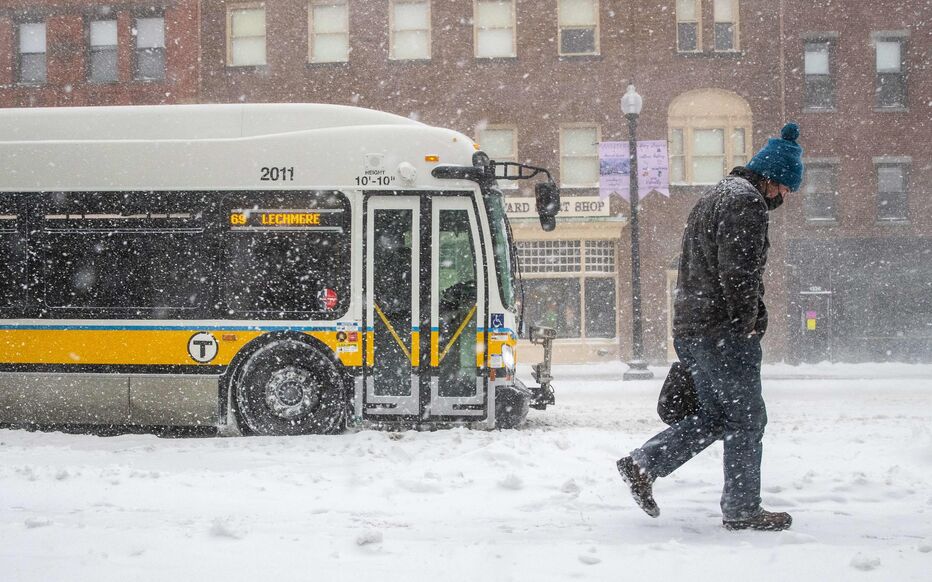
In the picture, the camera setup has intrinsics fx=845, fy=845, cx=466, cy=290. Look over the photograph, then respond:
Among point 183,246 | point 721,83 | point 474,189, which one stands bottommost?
point 183,246

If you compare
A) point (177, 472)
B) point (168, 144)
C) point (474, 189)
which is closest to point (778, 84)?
point (474, 189)

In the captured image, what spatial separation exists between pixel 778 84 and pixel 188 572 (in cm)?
2440

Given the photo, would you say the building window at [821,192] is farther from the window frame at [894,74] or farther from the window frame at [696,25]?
the window frame at [696,25]

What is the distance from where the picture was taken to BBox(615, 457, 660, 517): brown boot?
4.58 metres

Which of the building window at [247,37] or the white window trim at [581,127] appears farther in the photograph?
the building window at [247,37]

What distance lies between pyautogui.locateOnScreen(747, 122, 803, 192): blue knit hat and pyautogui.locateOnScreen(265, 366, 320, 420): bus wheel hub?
556cm

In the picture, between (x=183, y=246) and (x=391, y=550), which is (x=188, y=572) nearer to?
(x=391, y=550)

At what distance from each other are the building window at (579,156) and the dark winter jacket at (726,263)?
1959cm

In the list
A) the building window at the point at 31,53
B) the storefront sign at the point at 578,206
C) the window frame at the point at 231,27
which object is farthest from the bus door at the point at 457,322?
the building window at the point at 31,53

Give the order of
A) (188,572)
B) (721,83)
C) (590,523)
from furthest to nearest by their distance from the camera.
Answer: (721,83) < (590,523) < (188,572)

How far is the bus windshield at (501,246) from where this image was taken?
29.6 feet

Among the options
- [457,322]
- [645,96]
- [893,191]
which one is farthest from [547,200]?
[893,191]

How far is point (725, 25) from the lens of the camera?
24656mm

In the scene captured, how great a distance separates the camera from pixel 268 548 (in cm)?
397
